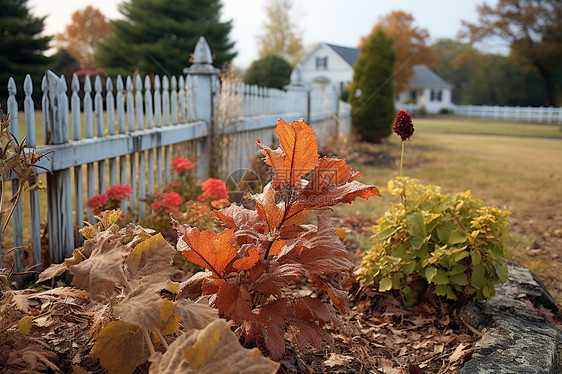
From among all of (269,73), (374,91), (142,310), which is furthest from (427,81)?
(142,310)

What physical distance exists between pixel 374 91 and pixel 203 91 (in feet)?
30.7

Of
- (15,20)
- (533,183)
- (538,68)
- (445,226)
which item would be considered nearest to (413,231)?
(445,226)

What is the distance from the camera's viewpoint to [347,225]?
4.34 meters

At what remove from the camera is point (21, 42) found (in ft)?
61.0

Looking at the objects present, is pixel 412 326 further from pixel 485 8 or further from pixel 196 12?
pixel 485 8

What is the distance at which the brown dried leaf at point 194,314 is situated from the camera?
1.24 m

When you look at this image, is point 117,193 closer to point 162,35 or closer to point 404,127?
point 404,127

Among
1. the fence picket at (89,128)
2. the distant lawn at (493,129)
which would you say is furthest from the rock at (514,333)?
the distant lawn at (493,129)

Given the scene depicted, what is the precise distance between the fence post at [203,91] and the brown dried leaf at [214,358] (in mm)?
3829

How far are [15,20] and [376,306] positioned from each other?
2131cm

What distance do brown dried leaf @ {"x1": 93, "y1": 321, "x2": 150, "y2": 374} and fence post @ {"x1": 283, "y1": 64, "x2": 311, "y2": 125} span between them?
749 centimetres

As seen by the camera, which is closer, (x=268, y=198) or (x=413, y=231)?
(x=268, y=198)

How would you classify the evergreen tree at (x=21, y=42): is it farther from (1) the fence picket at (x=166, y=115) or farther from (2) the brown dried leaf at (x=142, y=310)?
(2) the brown dried leaf at (x=142, y=310)

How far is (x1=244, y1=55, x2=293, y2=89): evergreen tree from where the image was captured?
14.2 metres
